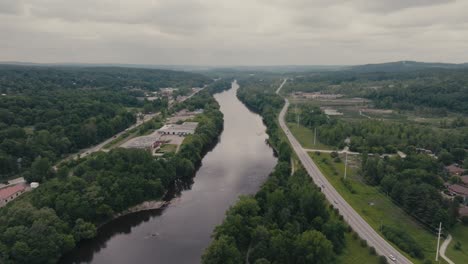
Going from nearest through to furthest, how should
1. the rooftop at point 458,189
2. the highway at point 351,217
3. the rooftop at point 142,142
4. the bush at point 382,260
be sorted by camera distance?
1. the bush at point 382,260
2. the highway at point 351,217
3. the rooftop at point 458,189
4. the rooftop at point 142,142

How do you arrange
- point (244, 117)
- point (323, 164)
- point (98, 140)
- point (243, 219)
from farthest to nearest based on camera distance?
point (244, 117)
point (98, 140)
point (323, 164)
point (243, 219)

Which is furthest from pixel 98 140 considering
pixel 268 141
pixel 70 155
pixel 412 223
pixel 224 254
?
pixel 412 223

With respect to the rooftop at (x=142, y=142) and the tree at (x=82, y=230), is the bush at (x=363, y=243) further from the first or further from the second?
the rooftop at (x=142, y=142)

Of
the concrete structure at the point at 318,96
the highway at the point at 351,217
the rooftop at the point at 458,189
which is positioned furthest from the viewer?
the concrete structure at the point at 318,96

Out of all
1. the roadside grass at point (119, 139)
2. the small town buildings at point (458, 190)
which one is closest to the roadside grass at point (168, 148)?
the roadside grass at point (119, 139)

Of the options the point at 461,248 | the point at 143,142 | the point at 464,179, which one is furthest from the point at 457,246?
the point at 143,142

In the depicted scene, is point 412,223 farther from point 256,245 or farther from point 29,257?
point 29,257
